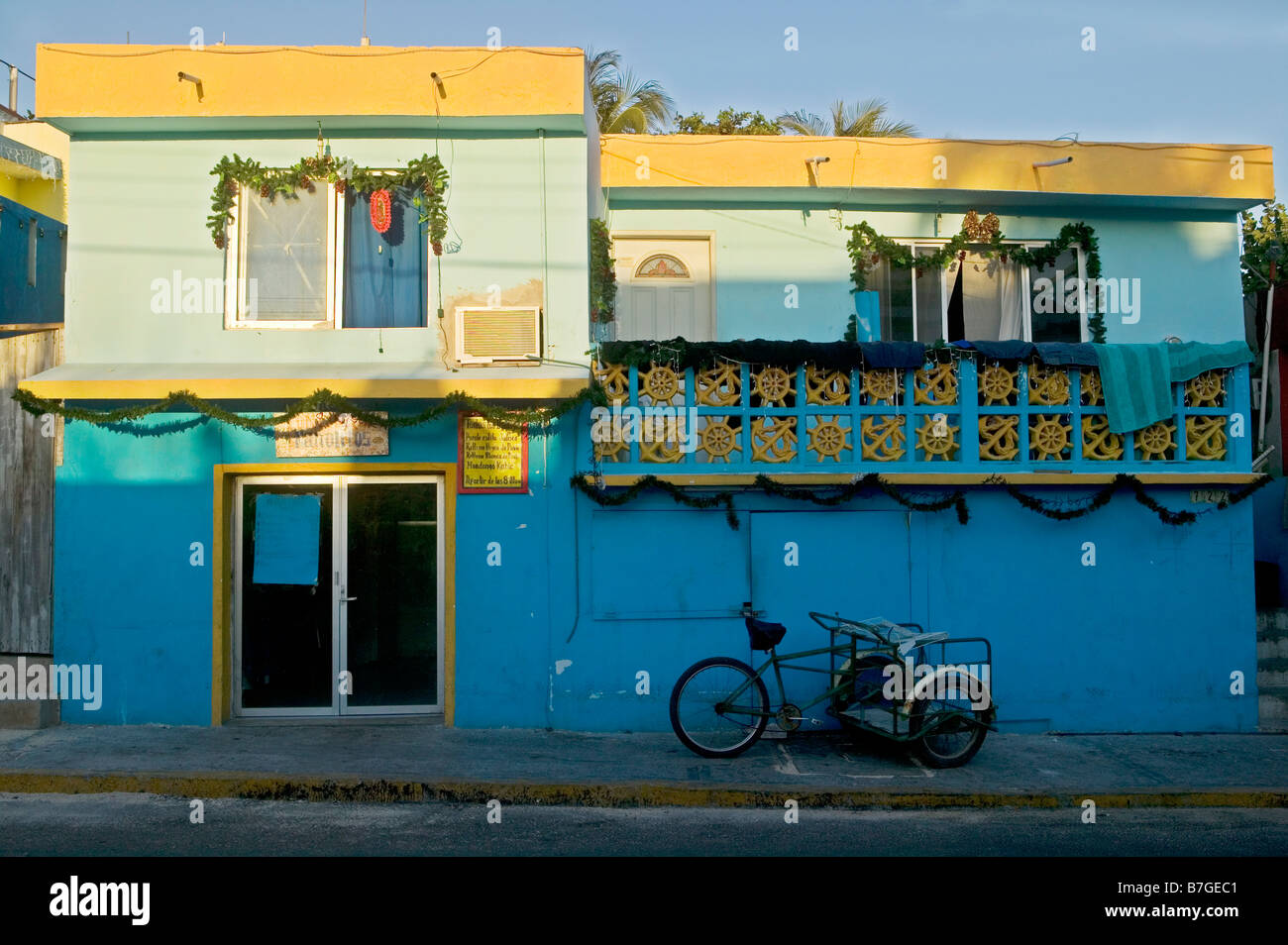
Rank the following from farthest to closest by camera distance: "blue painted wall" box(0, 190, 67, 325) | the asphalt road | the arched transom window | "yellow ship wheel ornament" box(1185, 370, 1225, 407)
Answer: the arched transom window
"blue painted wall" box(0, 190, 67, 325)
"yellow ship wheel ornament" box(1185, 370, 1225, 407)
the asphalt road

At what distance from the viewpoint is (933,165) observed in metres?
12.1

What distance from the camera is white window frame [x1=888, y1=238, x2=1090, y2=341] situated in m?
12.6

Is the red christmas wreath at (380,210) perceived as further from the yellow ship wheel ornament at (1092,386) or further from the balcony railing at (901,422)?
the yellow ship wheel ornament at (1092,386)

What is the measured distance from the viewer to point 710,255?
12445 mm

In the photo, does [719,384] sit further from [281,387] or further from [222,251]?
[222,251]

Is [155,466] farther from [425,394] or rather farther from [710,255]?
[710,255]

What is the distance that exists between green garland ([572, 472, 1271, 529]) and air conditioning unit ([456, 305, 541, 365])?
1.30 meters

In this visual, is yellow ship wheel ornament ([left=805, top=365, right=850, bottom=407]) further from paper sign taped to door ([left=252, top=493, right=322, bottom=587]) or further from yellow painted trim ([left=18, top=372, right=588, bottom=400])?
paper sign taped to door ([left=252, top=493, right=322, bottom=587])

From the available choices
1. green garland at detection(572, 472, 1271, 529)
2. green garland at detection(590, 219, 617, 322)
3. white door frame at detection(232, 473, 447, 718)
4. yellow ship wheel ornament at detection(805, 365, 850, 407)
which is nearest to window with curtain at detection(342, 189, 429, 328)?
white door frame at detection(232, 473, 447, 718)

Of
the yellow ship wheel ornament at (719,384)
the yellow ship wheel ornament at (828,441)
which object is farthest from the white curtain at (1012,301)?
the yellow ship wheel ornament at (719,384)

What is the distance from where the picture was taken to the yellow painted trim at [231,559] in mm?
9680

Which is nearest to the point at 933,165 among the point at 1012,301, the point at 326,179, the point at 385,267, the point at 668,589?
the point at 1012,301
